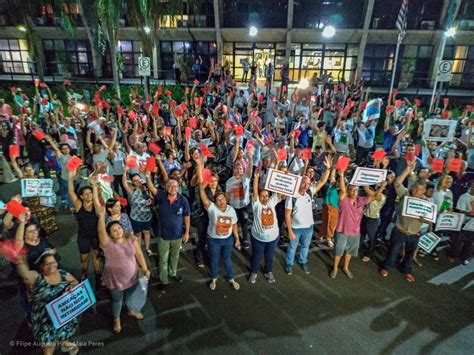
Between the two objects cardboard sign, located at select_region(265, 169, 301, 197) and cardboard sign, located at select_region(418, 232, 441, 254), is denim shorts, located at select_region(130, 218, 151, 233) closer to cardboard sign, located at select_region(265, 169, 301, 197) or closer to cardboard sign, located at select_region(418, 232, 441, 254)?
cardboard sign, located at select_region(265, 169, 301, 197)

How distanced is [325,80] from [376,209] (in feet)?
38.8

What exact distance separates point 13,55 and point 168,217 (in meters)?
30.4


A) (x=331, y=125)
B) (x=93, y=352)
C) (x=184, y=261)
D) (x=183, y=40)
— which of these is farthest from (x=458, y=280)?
(x=183, y=40)

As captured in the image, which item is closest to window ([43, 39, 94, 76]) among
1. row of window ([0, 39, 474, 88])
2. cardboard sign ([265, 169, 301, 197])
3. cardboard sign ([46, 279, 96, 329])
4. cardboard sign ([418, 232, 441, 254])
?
row of window ([0, 39, 474, 88])

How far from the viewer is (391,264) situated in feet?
17.3

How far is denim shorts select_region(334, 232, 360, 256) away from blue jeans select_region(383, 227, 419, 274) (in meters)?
0.63

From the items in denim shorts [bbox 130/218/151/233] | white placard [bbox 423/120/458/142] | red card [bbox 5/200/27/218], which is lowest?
denim shorts [bbox 130/218/151/233]

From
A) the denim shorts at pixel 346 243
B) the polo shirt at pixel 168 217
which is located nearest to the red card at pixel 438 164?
the denim shorts at pixel 346 243

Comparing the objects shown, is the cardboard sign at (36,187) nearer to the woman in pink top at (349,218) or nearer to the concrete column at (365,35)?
the woman in pink top at (349,218)

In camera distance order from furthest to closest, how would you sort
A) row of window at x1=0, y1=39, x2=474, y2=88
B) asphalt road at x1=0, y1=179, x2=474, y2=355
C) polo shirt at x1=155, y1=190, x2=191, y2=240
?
1. row of window at x1=0, y1=39, x2=474, y2=88
2. polo shirt at x1=155, y1=190, x2=191, y2=240
3. asphalt road at x1=0, y1=179, x2=474, y2=355

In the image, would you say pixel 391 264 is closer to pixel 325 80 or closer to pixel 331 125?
pixel 331 125

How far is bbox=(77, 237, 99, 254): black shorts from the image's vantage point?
14.6 feet

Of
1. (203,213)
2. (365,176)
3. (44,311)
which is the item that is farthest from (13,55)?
(365,176)

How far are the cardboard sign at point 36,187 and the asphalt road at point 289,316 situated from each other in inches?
48.9
